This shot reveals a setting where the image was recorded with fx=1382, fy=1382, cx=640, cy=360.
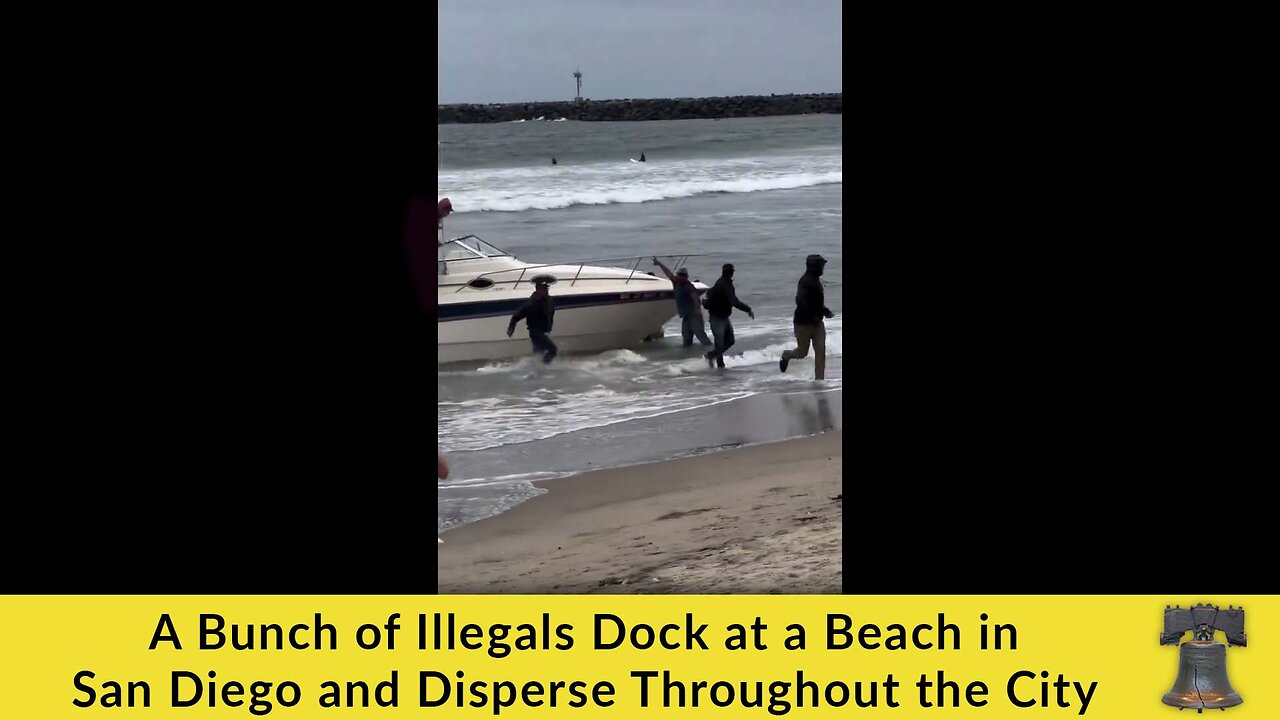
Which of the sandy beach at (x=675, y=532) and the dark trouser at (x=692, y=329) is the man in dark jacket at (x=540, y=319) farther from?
the sandy beach at (x=675, y=532)

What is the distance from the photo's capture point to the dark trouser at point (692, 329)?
1419cm

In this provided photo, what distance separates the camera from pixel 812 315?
12.3m

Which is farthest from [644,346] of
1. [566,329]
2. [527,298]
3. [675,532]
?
[675,532]

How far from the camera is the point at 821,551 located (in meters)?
6.37

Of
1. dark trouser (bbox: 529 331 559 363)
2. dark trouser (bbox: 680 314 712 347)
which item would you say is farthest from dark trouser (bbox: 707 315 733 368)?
dark trouser (bbox: 529 331 559 363)

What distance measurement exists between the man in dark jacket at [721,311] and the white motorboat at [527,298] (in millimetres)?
869

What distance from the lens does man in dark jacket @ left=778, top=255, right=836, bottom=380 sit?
12.3 metres

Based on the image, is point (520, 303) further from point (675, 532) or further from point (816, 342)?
point (675, 532)
